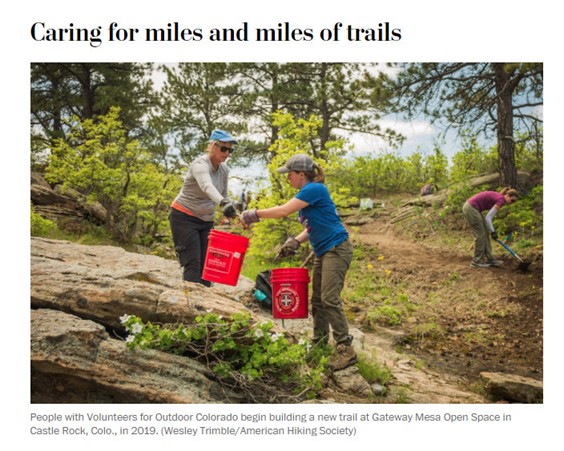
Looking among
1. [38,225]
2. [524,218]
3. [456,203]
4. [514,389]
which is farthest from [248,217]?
[456,203]

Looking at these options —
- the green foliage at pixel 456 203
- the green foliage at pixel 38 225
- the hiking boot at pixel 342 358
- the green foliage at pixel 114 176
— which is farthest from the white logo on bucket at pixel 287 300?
the green foliage at pixel 456 203

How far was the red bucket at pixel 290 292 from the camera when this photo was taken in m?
4.49

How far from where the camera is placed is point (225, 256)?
436cm

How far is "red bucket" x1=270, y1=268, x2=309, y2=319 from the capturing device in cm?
449

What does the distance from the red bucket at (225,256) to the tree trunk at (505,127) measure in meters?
9.20

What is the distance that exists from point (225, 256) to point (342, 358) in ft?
4.76

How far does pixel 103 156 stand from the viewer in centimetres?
1101

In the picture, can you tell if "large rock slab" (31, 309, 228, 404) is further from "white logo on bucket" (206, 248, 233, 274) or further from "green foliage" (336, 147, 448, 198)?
"green foliage" (336, 147, 448, 198)

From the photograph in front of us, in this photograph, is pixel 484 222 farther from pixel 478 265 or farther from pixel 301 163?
pixel 301 163

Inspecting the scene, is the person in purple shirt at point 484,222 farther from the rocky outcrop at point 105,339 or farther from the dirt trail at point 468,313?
the rocky outcrop at point 105,339
